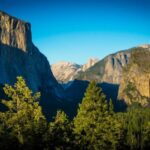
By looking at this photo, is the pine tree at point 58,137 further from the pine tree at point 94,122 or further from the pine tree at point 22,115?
the pine tree at point 22,115

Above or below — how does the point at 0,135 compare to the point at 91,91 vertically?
below

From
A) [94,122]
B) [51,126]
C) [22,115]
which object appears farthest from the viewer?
[94,122]

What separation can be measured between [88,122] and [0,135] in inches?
683

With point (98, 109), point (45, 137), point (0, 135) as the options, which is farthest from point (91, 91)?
point (0, 135)

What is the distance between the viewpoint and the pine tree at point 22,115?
157ft

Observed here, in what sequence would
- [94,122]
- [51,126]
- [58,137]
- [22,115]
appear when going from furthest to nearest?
[94,122], [58,137], [51,126], [22,115]

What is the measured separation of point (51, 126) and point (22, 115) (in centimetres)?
822

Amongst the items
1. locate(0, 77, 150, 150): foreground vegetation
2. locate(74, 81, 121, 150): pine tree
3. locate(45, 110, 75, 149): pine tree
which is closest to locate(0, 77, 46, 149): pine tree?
locate(0, 77, 150, 150): foreground vegetation

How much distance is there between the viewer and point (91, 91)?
204 ft

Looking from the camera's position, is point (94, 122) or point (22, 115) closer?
point (22, 115)

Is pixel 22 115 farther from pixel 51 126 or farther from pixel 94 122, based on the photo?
pixel 94 122

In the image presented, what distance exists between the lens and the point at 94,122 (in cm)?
6134

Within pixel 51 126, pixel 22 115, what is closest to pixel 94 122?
pixel 51 126

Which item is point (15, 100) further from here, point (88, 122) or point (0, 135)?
point (88, 122)
